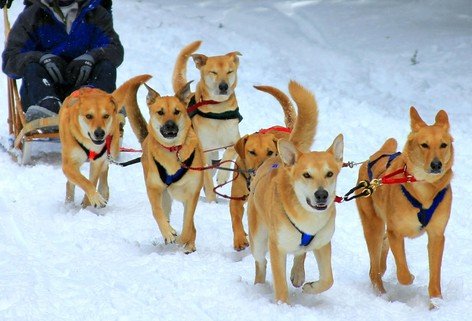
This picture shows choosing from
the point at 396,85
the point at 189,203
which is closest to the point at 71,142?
the point at 189,203

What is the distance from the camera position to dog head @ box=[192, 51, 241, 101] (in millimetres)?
7730

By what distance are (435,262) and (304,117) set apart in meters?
1.16

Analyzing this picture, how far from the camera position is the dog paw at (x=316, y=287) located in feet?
15.8

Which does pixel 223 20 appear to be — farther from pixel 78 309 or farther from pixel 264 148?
pixel 78 309

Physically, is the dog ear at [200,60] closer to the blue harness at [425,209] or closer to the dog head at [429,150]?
the dog head at [429,150]

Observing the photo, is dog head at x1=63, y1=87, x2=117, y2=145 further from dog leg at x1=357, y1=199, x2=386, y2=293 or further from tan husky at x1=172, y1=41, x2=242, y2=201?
dog leg at x1=357, y1=199, x2=386, y2=293

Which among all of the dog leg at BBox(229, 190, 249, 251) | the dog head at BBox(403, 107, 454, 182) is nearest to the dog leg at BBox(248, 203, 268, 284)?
the dog leg at BBox(229, 190, 249, 251)

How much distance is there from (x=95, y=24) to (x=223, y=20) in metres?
6.82

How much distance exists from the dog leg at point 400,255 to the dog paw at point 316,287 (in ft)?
1.69

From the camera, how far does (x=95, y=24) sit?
8.43 metres

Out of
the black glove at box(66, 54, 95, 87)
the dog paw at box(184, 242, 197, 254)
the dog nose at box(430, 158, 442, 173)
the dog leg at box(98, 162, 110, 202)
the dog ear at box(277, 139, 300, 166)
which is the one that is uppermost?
the black glove at box(66, 54, 95, 87)

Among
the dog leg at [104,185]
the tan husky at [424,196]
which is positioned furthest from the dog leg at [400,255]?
the dog leg at [104,185]

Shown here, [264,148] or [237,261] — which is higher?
[264,148]

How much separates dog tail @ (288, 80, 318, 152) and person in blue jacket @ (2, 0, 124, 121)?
306cm
